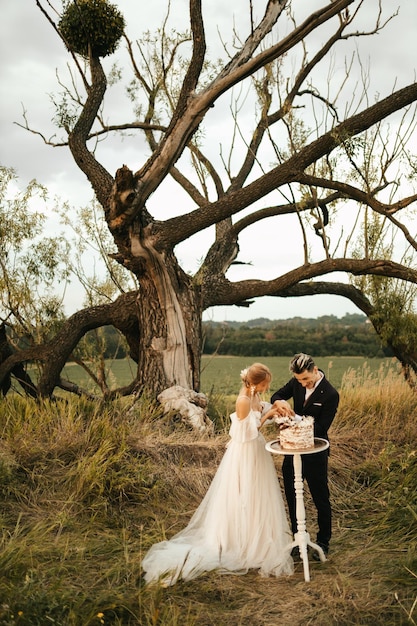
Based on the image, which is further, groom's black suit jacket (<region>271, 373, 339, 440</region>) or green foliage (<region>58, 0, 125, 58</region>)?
green foliage (<region>58, 0, 125, 58</region>)

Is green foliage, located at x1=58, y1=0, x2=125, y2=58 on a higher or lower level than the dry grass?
higher

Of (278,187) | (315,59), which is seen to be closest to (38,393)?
(278,187)

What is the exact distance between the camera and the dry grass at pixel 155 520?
4.57 m

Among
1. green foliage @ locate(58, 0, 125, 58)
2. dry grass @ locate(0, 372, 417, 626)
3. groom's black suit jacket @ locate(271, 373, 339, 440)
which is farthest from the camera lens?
green foliage @ locate(58, 0, 125, 58)

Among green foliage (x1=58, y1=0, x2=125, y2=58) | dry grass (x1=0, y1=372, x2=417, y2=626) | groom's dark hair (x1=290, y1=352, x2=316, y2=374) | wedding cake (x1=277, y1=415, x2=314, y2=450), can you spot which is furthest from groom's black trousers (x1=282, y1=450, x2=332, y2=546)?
green foliage (x1=58, y1=0, x2=125, y2=58)

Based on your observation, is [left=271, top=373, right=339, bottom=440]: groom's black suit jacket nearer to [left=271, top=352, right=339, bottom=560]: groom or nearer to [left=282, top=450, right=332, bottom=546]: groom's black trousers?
[left=271, top=352, right=339, bottom=560]: groom

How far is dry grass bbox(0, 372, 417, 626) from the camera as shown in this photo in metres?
4.57

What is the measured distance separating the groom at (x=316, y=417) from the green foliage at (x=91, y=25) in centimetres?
652

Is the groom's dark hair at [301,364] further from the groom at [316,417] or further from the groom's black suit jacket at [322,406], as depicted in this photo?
the groom's black suit jacket at [322,406]

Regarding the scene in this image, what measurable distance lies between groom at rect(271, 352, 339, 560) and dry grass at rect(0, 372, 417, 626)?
0.45m

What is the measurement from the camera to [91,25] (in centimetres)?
985

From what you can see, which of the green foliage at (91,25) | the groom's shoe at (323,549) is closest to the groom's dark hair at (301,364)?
the groom's shoe at (323,549)

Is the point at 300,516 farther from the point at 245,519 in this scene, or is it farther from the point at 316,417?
the point at 316,417

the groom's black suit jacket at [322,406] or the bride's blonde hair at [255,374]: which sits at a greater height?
the bride's blonde hair at [255,374]
